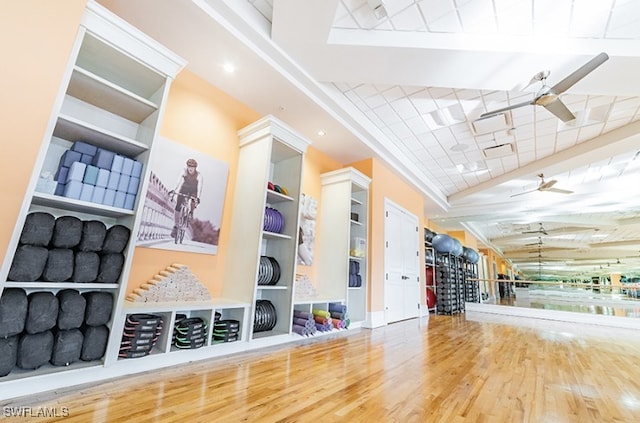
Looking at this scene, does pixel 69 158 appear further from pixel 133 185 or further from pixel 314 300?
pixel 314 300

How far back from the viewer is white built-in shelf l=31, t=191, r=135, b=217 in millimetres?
1933

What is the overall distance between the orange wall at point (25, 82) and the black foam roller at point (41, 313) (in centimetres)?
35

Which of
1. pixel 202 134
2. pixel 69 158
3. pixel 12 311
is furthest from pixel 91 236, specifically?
pixel 202 134

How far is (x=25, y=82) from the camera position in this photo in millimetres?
1783

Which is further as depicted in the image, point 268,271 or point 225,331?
point 268,271

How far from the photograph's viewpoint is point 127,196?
7.55 feet

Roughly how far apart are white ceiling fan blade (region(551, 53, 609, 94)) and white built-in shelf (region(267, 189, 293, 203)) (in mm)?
3445

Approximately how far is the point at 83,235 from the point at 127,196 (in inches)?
17.1

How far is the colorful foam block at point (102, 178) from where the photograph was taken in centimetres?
217

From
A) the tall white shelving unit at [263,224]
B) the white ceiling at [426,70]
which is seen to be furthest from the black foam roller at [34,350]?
the white ceiling at [426,70]

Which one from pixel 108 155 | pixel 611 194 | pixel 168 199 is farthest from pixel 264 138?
pixel 611 194

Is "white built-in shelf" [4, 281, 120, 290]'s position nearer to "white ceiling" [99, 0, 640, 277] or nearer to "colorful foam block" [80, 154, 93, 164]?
"colorful foam block" [80, 154, 93, 164]

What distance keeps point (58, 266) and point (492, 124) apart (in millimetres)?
5789

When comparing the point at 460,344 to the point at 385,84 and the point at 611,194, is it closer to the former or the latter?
the point at 385,84
